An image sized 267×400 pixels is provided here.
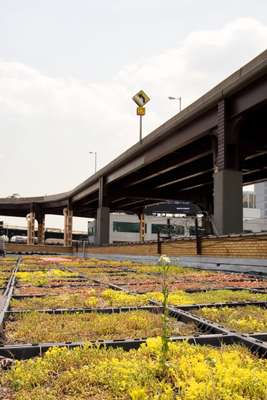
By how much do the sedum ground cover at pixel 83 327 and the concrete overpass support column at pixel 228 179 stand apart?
18.7 metres

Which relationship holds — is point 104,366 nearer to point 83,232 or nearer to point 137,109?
point 137,109

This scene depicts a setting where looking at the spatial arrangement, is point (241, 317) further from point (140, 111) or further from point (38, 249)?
point (38, 249)

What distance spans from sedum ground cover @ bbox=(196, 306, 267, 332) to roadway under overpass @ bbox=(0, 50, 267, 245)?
53.0 feet

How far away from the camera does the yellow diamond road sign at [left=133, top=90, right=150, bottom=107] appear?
1791 inches

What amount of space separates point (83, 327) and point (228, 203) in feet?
66.6

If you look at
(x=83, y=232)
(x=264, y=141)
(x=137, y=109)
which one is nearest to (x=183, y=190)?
(x=137, y=109)

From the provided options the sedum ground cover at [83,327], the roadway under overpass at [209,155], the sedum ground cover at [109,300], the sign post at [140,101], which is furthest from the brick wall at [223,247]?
the sign post at [140,101]

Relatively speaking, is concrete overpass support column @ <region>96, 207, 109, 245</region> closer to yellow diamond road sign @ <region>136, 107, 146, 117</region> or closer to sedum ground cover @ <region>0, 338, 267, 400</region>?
yellow diamond road sign @ <region>136, 107, 146, 117</region>

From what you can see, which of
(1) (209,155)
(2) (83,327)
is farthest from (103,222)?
(2) (83,327)

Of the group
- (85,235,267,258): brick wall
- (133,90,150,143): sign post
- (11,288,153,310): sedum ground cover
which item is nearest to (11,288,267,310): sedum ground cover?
(11,288,153,310): sedum ground cover

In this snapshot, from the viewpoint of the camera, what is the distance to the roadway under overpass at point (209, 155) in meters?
23.8

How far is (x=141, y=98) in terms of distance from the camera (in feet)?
151

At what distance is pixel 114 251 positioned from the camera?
43969 millimetres

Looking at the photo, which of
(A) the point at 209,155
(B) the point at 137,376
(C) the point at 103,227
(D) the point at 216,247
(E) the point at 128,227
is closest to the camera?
(B) the point at 137,376
